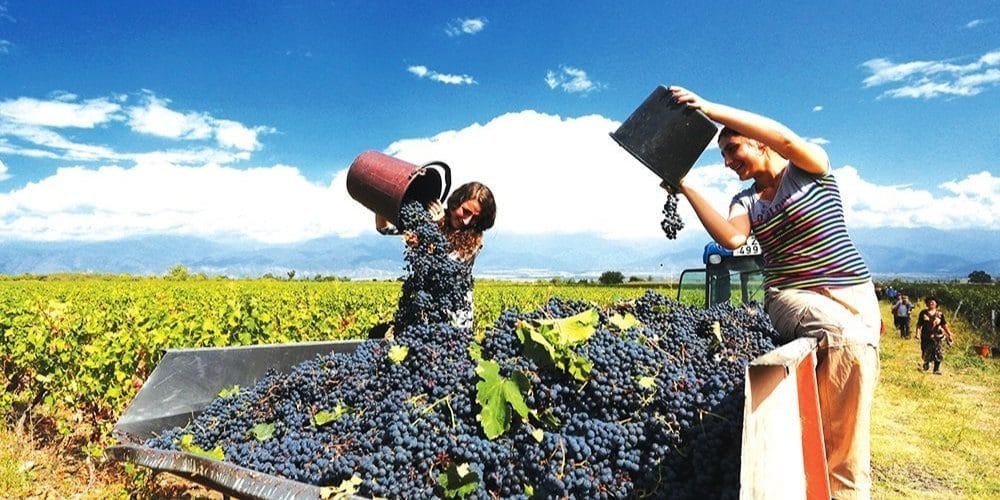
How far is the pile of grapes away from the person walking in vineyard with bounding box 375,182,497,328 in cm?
121

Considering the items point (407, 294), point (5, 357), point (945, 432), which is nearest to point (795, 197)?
point (407, 294)

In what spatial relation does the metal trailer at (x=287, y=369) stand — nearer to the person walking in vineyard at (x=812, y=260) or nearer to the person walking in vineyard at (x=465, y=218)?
the person walking in vineyard at (x=812, y=260)

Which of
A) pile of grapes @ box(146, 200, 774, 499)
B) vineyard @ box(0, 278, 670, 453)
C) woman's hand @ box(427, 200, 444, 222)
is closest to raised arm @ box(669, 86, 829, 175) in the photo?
pile of grapes @ box(146, 200, 774, 499)

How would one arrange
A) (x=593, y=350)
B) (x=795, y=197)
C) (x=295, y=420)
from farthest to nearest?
(x=795, y=197)
(x=295, y=420)
(x=593, y=350)

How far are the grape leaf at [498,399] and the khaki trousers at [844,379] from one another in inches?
46.2

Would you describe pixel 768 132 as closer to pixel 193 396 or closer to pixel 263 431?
pixel 263 431

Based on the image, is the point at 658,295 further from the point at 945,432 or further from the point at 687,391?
the point at 945,432

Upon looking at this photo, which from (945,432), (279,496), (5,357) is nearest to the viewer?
(279,496)

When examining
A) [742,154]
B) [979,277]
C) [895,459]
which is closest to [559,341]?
[742,154]

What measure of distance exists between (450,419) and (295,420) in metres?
0.71

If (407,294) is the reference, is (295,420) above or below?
below

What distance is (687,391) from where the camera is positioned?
175 centimetres

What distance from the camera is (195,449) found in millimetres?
2311

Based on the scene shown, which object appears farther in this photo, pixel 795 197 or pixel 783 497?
pixel 795 197
